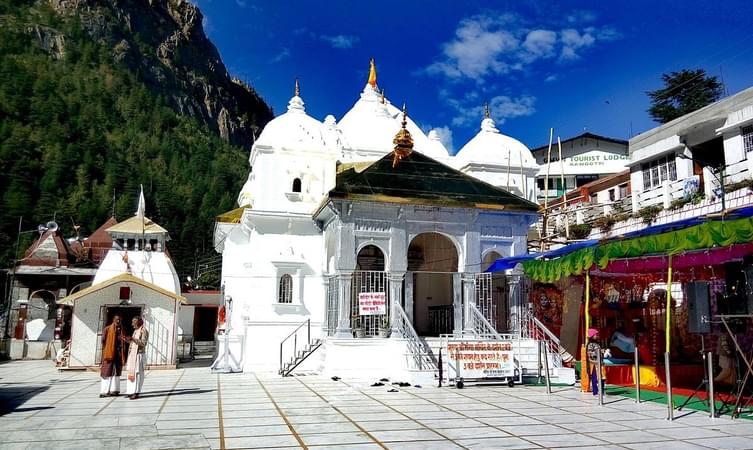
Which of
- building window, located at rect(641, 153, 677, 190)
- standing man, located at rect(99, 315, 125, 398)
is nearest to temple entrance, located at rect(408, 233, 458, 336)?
building window, located at rect(641, 153, 677, 190)

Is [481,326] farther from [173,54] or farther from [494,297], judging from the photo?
[173,54]

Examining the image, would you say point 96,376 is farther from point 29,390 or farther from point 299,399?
point 299,399

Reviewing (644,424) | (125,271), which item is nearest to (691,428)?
(644,424)

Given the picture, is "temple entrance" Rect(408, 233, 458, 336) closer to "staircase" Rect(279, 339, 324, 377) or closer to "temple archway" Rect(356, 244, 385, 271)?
"temple archway" Rect(356, 244, 385, 271)

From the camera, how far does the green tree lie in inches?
1564

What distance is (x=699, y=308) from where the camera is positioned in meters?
10.9

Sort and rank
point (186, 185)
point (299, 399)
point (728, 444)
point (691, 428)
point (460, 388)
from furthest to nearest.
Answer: point (186, 185) < point (460, 388) < point (299, 399) < point (691, 428) < point (728, 444)

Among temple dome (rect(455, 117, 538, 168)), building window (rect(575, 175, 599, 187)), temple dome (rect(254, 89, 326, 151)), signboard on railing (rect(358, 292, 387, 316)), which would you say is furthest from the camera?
building window (rect(575, 175, 599, 187))

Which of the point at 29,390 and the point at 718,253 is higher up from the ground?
the point at 718,253

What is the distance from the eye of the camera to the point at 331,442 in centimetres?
755

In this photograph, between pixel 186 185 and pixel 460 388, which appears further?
pixel 186 185

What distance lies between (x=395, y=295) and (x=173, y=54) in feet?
325

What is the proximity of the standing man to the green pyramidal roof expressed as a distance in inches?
265

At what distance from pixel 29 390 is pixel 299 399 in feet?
21.7
